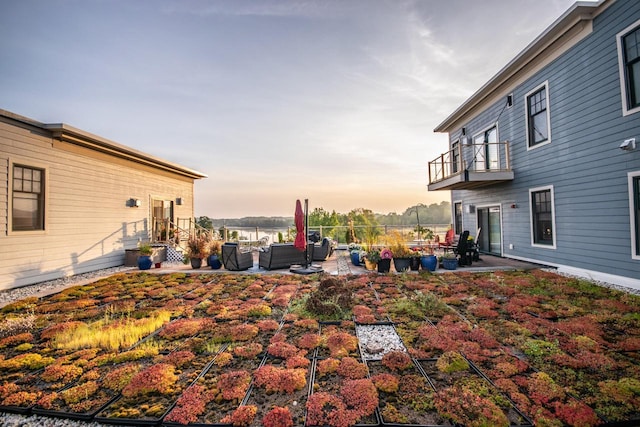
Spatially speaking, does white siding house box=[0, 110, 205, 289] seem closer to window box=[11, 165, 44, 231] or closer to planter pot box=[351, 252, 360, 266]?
window box=[11, 165, 44, 231]

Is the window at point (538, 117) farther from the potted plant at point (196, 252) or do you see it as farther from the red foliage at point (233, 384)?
the potted plant at point (196, 252)

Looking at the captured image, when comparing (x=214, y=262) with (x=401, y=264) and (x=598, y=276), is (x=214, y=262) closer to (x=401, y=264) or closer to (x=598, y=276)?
(x=401, y=264)

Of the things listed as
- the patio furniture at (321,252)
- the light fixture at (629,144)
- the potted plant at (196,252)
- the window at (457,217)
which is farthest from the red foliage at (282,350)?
the window at (457,217)

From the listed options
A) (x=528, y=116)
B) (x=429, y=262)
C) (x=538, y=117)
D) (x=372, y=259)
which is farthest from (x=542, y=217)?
(x=372, y=259)

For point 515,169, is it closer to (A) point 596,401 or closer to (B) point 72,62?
(A) point 596,401

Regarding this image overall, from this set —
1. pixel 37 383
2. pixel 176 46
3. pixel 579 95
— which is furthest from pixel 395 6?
pixel 37 383

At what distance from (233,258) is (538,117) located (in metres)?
9.12

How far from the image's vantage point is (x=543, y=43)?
6.77 meters

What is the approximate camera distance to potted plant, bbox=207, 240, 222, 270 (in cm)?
793

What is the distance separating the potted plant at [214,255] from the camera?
7.93m

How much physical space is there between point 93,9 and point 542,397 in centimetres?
1096

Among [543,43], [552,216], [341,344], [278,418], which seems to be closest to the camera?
[278,418]

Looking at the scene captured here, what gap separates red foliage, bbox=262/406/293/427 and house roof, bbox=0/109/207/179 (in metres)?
8.04

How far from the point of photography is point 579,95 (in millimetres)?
6156
